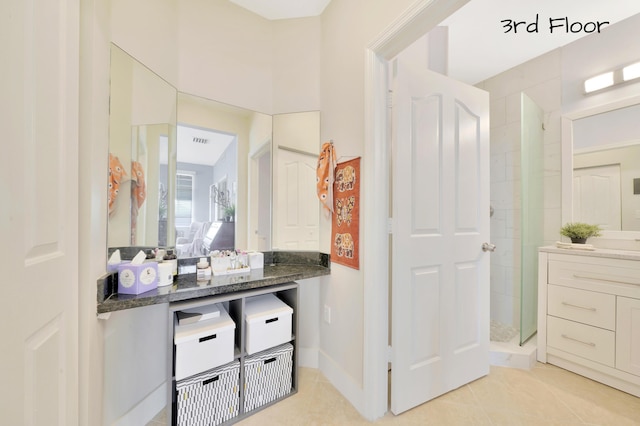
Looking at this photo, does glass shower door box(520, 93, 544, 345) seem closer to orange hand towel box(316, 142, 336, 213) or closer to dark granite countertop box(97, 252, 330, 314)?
orange hand towel box(316, 142, 336, 213)

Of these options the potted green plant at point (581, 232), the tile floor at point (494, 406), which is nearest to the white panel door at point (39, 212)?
the tile floor at point (494, 406)

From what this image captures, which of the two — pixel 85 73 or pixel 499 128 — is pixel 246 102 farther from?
pixel 499 128

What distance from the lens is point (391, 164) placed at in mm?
1525

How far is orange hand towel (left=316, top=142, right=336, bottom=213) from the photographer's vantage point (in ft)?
5.74

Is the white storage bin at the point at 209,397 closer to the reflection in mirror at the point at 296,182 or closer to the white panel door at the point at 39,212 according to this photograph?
the white panel door at the point at 39,212

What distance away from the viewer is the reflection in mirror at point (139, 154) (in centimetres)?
123

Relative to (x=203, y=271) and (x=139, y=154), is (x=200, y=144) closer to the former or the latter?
(x=139, y=154)

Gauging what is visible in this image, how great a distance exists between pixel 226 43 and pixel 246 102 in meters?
0.43

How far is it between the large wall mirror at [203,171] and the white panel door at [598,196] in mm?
2292

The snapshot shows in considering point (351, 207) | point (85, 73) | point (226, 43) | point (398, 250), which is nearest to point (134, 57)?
point (85, 73)

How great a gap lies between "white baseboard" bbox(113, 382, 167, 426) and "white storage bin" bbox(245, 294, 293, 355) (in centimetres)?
61

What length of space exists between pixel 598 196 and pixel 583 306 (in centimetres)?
94

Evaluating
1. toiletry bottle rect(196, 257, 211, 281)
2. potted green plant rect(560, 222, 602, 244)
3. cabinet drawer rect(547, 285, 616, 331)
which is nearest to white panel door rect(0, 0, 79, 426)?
toiletry bottle rect(196, 257, 211, 281)

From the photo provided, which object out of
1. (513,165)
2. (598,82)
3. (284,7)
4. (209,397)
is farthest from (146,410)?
(598,82)
